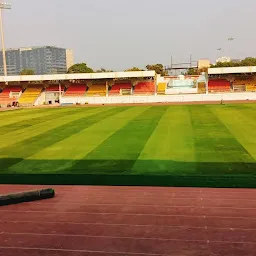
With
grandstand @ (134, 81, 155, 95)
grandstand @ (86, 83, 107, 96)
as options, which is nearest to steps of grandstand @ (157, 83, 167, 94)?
grandstand @ (134, 81, 155, 95)

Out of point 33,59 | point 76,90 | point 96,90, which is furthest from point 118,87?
point 33,59

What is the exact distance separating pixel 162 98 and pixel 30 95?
21.1 m

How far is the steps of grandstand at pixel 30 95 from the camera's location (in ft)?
164

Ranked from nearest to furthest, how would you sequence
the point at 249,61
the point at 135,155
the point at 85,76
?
the point at 135,155
the point at 85,76
the point at 249,61

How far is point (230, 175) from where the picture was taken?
29.8 feet

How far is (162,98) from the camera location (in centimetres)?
4572

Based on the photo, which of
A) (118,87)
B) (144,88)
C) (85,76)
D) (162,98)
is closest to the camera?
(162,98)

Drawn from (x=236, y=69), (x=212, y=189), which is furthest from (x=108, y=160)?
(x=236, y=69)

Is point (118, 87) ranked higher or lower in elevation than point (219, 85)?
lower

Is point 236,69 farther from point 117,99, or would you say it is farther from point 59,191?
point 59,191

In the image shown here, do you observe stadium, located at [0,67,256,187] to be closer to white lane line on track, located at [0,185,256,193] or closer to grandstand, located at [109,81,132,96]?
white lane line on track, located at [0,185,256,193]

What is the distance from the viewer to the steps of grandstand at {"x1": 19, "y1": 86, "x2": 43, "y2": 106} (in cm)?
4992

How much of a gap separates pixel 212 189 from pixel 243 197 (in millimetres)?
859

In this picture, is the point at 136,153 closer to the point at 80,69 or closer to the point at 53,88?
the point at 53,88
